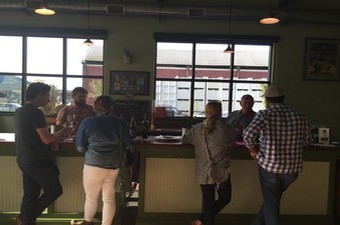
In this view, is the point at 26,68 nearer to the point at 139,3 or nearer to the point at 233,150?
the point at 139,3

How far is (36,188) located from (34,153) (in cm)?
35

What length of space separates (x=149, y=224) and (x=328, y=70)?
18.0ft

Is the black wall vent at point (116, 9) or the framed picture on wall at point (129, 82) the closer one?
the black wall vent at point (116, 9)

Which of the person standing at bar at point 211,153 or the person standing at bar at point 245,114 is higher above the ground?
the person standing at bar at point 245,114

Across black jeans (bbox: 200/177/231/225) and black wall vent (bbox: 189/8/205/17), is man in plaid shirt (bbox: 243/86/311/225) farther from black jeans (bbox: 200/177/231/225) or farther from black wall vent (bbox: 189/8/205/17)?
black wall vent (bbox: 189/8/205/17)

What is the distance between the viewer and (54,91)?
7219 mm

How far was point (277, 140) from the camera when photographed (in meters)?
2.75

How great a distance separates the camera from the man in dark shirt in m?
2.90

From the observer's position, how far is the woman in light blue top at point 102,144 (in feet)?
9.57

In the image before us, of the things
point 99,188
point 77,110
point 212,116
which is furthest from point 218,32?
point 99,188

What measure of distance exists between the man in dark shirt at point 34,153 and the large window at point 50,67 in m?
4.30

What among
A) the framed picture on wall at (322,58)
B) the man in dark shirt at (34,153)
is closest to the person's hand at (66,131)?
the man in dark shirt at (34,153)

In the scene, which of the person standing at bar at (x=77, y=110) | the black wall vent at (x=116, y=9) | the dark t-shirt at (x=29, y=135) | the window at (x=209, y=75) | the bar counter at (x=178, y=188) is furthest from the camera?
the window at (x=209, y=75)

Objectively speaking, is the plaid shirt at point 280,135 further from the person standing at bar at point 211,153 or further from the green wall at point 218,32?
the green wall at point 218,32
